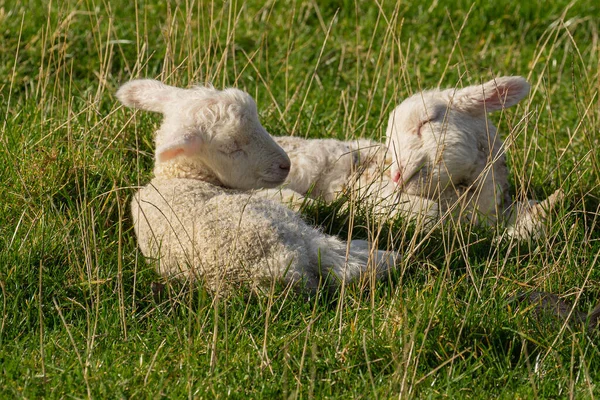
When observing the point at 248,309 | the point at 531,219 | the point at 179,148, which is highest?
the point at 179,148

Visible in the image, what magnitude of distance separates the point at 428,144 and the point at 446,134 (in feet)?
0.36

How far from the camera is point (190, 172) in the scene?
4586 millimetres

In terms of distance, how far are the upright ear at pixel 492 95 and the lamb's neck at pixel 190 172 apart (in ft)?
4.78

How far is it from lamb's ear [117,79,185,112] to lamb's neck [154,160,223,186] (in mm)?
361

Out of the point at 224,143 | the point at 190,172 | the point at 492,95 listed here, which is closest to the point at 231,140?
the point at 224,143

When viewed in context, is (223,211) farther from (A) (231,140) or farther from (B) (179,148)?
(A) (231,140)

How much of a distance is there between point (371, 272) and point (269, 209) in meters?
0.55

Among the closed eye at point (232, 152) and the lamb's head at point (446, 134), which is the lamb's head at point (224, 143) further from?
the lamb's head at point (446, 134)

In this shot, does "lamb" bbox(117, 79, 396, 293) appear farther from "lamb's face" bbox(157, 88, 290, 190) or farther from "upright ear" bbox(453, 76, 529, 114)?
"upright ear" bbox(453, 76, 529, 114)

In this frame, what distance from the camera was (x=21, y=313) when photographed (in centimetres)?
381

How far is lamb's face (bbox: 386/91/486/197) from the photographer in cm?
493

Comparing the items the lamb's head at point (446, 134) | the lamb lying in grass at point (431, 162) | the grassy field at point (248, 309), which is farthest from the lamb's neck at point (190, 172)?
the lamb's head at point (446, 134)

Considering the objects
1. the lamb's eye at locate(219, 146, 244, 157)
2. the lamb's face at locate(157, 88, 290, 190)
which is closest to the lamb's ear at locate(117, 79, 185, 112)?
the lamb's face at locate(157, 88, 290, 190)

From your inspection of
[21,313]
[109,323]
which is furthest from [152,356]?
[21,313]
